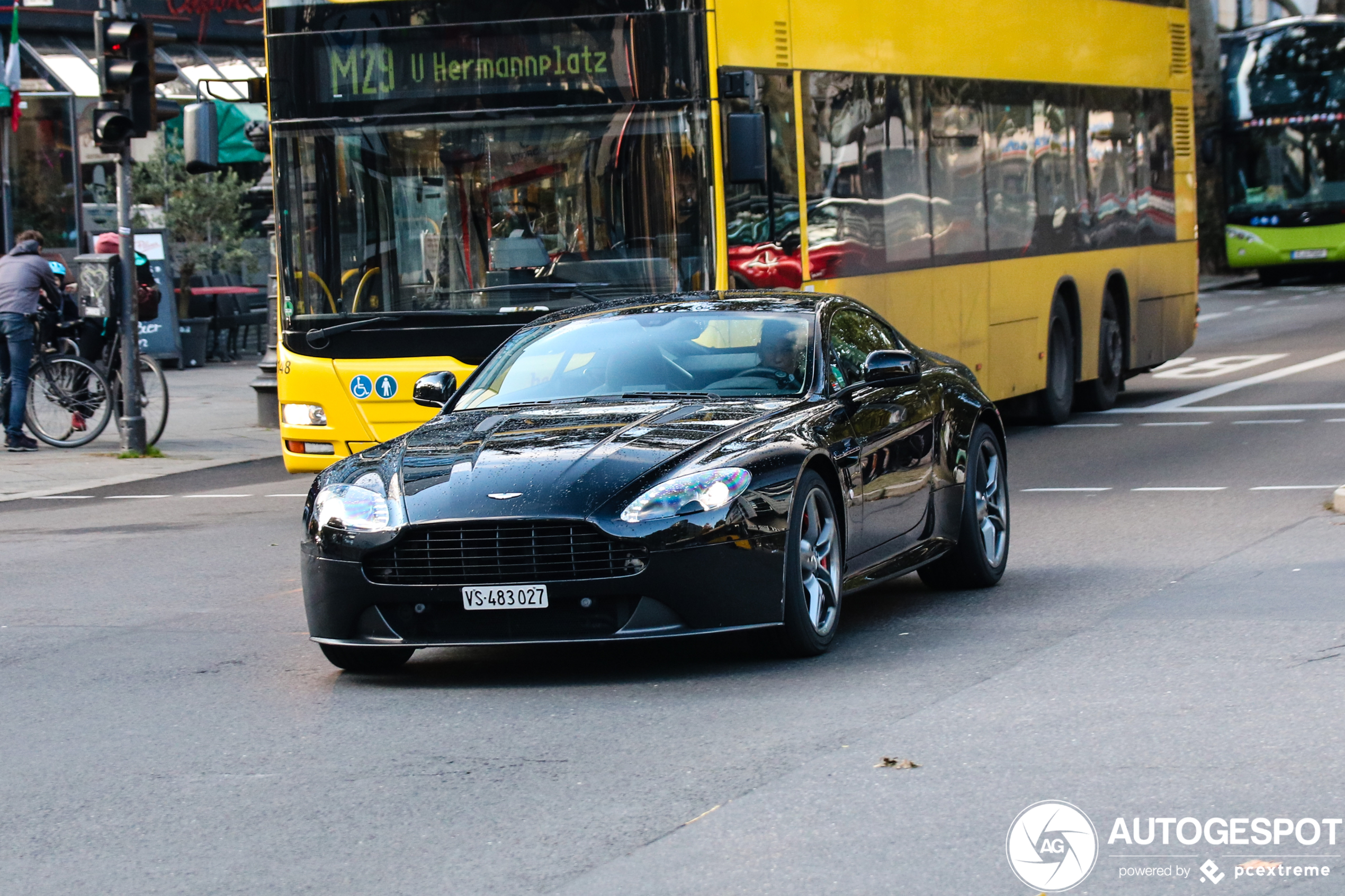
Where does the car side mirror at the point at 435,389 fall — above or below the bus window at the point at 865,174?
below

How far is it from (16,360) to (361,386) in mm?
6626

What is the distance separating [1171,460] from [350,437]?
5869 millimetres

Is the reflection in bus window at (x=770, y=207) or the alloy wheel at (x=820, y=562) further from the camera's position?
the reflection in bus window at (x=770, y=207)

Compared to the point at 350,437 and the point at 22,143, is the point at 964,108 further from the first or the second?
the point at 22,143

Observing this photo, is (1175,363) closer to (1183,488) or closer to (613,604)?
(1183,488)

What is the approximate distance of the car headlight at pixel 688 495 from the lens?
286 inches

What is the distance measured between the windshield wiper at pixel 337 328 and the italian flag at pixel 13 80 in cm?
1732

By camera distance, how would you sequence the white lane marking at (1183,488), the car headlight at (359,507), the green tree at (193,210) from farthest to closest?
the green tree at (193,210)
the white lane marking at (1183,488)
the car headlight at (359,507)

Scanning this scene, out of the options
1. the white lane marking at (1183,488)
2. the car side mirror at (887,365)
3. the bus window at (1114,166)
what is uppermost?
the bus window at (1114,166)

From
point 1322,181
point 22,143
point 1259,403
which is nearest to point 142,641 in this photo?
point 1259,403

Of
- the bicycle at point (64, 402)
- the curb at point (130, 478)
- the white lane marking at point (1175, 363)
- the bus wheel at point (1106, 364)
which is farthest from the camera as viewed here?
the white lane marking at point (1175, 363)

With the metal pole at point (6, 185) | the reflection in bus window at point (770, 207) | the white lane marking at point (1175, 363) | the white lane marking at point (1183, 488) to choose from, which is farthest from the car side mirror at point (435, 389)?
the metal pole at point (6, 185)

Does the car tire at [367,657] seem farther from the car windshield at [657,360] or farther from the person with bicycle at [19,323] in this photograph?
the person with bicycle at [19,323]

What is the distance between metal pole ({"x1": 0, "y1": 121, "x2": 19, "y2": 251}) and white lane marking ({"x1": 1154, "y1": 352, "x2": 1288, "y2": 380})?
15742 millimetres
